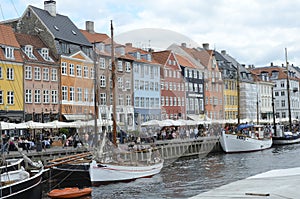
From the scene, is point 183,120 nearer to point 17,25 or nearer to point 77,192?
point 77,192

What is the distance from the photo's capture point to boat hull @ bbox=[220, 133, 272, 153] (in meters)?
53.9

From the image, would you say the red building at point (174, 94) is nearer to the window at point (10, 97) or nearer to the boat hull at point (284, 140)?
the window at point (10, 97)

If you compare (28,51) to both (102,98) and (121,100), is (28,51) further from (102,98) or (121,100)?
(121,100)

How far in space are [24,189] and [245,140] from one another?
39608 mm

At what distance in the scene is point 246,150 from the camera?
55375 mm

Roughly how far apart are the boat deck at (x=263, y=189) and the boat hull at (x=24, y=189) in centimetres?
848

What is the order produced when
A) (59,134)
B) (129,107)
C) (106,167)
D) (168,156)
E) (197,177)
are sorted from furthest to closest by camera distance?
1. (59,134)
2. (168,156)
3. (197,177)
4. (106,167)
5. (129,107)

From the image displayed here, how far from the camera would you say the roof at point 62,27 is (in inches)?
2179

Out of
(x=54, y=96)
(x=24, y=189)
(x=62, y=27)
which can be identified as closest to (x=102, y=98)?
(x=24, y=189)

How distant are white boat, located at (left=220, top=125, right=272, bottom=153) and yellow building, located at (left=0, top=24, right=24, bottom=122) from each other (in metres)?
20.6

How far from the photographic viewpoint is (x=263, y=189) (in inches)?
403

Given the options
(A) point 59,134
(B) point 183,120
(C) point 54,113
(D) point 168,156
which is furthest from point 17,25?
(B) point 183,120

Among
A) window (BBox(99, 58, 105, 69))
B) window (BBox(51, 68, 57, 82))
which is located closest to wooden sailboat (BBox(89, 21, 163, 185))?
window (BBox(99, 58, 105, 69))

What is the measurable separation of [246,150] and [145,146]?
27.4m
